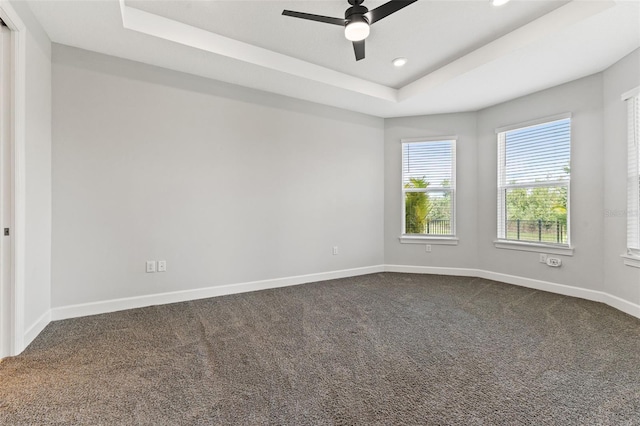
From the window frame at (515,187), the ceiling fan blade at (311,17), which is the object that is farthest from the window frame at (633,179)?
the ceiling fan blade at (311,17)

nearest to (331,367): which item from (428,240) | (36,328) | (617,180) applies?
(36,328)

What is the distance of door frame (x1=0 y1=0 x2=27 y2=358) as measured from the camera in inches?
85.6

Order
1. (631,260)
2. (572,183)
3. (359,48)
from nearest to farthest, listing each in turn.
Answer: (359,48), (631,260), (572,183)

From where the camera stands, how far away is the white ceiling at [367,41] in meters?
2.58

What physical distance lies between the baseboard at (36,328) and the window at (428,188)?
4626 mm

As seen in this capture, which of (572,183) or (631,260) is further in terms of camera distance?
(572,183)

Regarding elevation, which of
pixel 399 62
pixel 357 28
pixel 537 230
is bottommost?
pixel 537 230

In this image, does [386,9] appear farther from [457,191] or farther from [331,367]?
[457,191]

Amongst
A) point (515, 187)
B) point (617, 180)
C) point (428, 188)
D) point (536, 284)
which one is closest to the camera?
point (617, 180)

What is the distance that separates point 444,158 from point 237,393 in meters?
4.59

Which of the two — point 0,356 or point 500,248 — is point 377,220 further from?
point 0,356

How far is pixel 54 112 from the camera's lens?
2855 millimetres

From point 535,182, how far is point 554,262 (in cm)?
111

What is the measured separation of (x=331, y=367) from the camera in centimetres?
203
